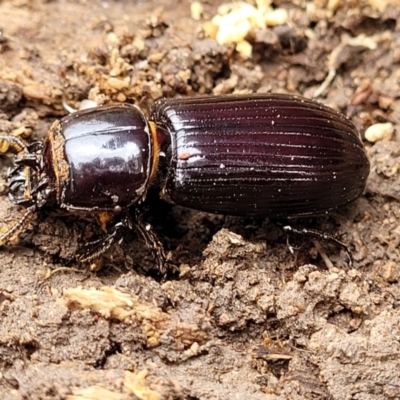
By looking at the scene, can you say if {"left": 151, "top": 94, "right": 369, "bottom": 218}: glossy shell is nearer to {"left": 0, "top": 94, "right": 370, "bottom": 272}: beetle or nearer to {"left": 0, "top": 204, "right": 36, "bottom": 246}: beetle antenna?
{"left": 0, "top": 94, "right": 370, "bottom": 272}: beetle

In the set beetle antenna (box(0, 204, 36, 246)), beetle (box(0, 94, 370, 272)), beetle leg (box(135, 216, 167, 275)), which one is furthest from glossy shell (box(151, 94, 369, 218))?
beetle antenna (box(0, 204, 36, 246))

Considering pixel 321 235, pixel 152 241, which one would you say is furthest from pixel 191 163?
pixel 321 235

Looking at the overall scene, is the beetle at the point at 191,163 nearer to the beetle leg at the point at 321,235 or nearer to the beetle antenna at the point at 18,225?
the beetle antenna at the point at 18,225

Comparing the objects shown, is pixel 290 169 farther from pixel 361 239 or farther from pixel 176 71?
pixel 176 71

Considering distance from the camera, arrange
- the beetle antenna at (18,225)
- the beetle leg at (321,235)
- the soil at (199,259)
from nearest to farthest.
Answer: the soil at (199,259), the beetle antenna at (18,225), the beetle leg at (321,235)

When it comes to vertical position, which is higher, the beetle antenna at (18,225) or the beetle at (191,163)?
the beetle at (191,163)

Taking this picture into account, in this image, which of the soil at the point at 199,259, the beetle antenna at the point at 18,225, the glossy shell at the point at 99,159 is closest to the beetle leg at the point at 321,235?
the soil at the point at 199,259

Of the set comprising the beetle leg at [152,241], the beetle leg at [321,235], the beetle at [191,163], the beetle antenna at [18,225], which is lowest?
the beetle leg at [152,241]
